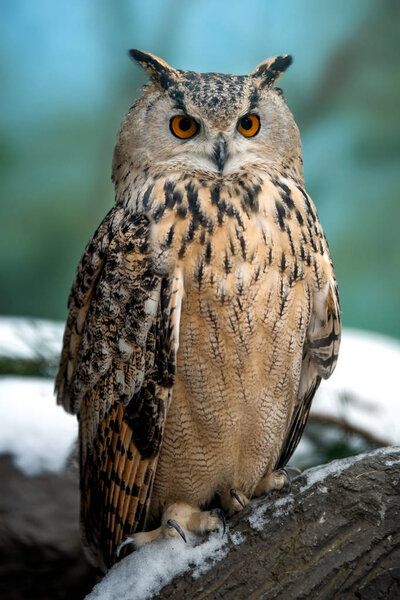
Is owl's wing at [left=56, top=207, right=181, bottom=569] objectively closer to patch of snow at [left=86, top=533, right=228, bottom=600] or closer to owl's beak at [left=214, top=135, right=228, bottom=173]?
patch of snow at [left=86, top=533, right=228, bottom=600]

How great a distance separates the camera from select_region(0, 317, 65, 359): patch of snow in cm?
205

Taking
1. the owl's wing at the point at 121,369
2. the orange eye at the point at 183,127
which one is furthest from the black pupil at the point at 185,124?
the owl's wing at the point at 121,369

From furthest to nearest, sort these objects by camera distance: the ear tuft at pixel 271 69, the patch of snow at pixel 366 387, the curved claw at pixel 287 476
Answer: the patch of snow at pixel 366 387, the ear tuft at pixel 271 69, the curved claw at pixel 287 476

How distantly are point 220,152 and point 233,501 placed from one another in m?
0.74

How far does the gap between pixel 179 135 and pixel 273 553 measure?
0.84m

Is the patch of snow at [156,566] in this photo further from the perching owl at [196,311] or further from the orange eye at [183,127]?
the orange eye at [183,127]

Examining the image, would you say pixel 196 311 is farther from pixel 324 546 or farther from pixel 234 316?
pixel 324 546

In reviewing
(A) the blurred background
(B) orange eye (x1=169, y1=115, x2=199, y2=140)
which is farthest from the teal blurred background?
(B) orange eye (x1=169, y1=115, x2=199, y2=140)

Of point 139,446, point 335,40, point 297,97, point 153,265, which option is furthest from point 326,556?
point 335,40

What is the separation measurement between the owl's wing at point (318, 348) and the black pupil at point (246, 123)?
14.7 inches

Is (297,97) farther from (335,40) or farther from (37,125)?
(37,125)

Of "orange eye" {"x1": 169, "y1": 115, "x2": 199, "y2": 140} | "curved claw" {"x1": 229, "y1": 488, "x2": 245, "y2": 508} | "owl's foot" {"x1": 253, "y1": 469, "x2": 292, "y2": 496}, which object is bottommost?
"curved claw" {"x1": 229, "y1": 488, "x2": 245, "y2": 508}

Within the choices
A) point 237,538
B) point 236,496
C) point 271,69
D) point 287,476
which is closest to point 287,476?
point 287,476

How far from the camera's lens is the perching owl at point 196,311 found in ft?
3.92
